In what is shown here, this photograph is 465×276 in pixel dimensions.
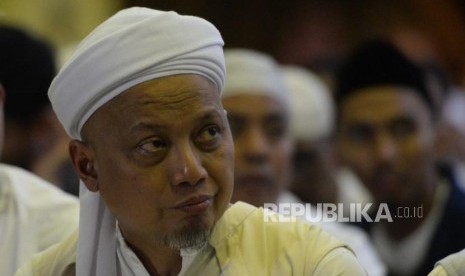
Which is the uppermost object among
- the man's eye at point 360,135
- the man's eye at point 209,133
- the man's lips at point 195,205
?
the man's eye at point 209,133

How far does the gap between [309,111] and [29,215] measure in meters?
3.39

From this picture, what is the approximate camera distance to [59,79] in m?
3.07

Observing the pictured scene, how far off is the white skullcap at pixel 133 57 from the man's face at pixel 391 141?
8.38ft

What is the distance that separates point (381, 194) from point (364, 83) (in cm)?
58

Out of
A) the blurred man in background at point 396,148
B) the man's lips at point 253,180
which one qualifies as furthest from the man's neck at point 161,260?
the blurred man in background at point 396,148

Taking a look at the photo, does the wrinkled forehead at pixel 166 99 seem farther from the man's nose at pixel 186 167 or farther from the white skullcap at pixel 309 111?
the white skullcap at pixel 309 111

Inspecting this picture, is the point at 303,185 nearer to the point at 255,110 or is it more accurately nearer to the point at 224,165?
the point at 255,110

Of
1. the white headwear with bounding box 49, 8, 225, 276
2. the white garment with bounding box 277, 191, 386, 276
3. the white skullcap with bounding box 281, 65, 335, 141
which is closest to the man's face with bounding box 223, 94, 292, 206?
the white garment with bounding box 277, 191, 386, 276

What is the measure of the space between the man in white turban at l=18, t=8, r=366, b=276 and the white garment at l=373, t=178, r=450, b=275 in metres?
2.01

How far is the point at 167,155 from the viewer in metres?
2.91

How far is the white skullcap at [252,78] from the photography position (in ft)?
18.3

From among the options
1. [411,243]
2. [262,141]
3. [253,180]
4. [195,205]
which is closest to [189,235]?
[195,205]

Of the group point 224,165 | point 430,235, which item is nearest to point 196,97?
point 224,165

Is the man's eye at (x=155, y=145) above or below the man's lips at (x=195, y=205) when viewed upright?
above
